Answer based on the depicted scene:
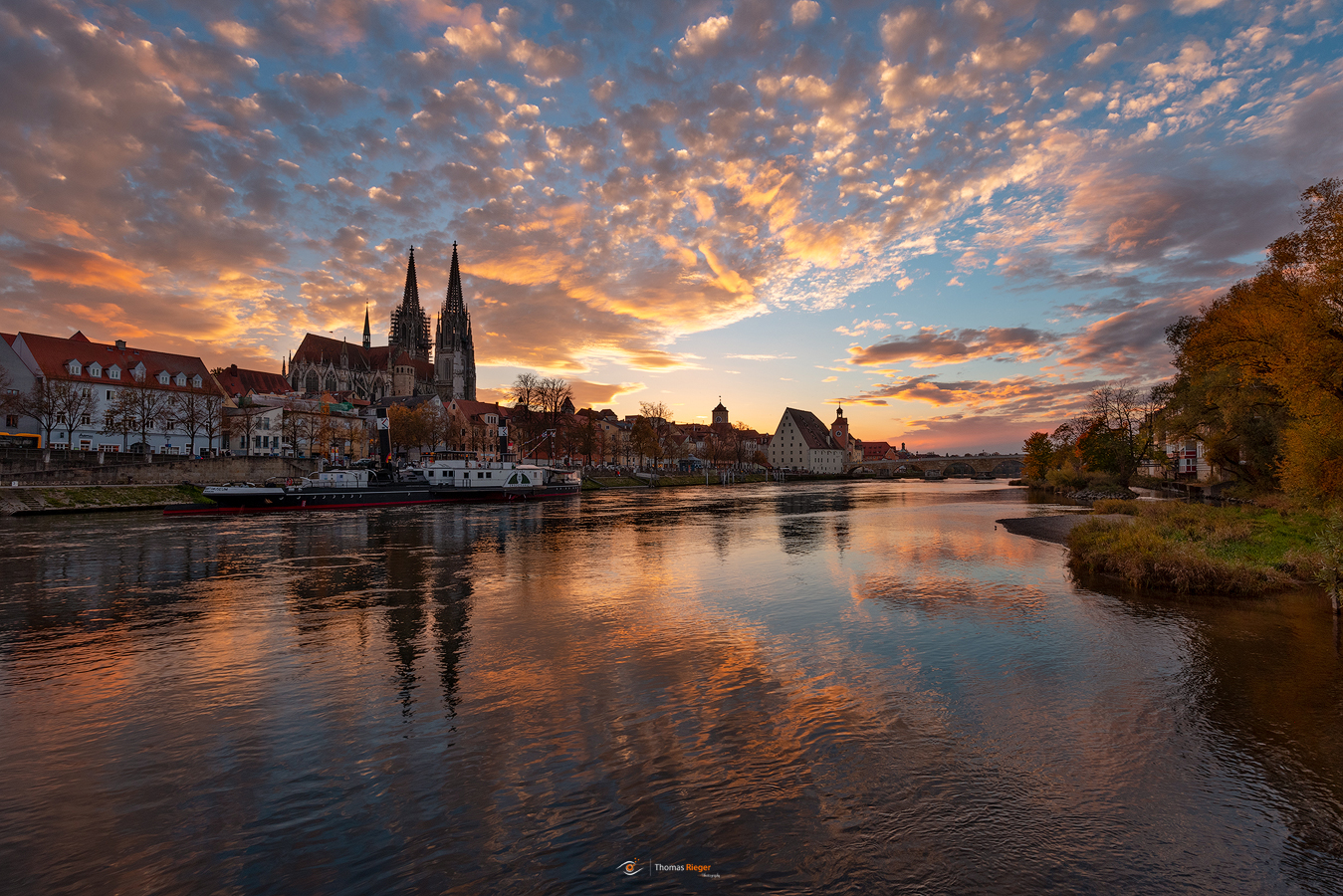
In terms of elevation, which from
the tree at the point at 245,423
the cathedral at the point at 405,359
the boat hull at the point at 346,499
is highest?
the cathedral at the point at 405,359

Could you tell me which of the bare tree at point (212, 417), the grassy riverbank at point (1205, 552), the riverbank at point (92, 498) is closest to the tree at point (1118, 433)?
the grassy riverbank at point (1205, 552)

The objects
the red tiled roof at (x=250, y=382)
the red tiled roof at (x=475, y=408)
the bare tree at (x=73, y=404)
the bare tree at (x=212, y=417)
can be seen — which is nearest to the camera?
the bare tree at (x=73, y=404)

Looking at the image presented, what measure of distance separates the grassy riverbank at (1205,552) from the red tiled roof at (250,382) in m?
139

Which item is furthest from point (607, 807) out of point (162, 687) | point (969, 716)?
point (162, 687)

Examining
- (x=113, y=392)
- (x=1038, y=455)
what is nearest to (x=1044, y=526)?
(x=1038, y=455)

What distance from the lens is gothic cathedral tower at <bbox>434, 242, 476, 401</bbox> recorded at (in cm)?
17912

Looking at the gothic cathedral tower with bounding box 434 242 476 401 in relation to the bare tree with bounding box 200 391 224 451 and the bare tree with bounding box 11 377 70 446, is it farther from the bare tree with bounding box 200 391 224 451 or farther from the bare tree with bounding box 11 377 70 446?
the bare tree with bounding box 11 377 70 446

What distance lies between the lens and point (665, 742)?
31.3ft

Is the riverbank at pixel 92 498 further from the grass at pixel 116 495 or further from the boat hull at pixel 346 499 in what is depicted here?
the boat hull at pixel 346 499

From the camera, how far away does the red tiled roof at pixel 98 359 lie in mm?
75250

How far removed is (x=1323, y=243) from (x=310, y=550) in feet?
156

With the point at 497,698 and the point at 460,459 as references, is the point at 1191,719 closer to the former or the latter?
the point at 497,698

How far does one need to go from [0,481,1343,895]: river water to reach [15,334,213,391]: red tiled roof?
78.8 meters

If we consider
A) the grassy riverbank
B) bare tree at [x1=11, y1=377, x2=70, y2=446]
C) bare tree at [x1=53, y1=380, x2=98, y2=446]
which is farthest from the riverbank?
the grassy riverbank
